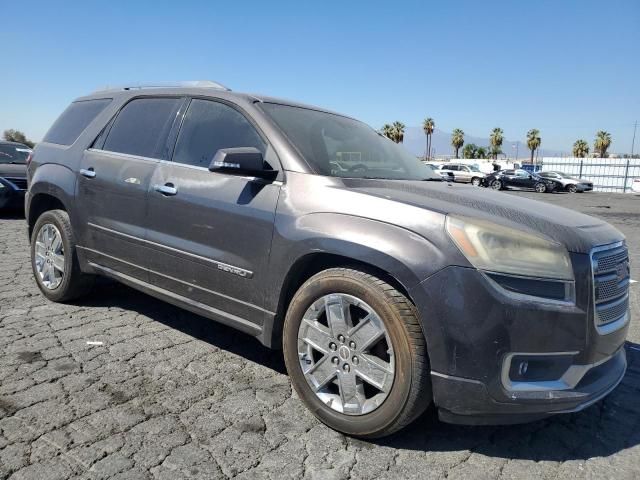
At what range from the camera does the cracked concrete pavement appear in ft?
7.56

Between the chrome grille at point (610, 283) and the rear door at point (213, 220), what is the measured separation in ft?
5.43

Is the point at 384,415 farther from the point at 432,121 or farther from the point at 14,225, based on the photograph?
A: the point at 432,121

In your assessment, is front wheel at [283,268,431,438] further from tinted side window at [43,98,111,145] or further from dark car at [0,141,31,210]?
dark car at [0,141,31,210]

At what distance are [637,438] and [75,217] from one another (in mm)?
4133

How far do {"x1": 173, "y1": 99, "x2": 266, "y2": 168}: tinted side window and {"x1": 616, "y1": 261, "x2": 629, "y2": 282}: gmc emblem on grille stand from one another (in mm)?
2074

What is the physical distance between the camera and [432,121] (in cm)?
8556

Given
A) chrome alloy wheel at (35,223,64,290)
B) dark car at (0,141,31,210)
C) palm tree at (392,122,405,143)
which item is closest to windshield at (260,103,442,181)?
chrome alloy wheel at (35,223,64,290)

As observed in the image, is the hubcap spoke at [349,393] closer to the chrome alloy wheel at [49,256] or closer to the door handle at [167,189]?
the door handle at [167,189]

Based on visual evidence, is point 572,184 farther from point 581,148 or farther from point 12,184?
point 581,148

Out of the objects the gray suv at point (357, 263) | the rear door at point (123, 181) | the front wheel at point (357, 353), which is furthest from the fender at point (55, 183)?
the front wheel at point (357, 353)

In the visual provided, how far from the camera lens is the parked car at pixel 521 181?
3159 centimetres

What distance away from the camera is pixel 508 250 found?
2.26 metres

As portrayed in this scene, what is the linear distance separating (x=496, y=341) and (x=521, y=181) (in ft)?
109

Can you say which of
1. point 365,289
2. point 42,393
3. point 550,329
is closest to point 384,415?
point 365,289
